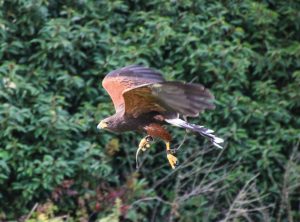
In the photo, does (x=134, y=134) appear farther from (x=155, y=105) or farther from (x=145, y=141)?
(x=155, y=105)

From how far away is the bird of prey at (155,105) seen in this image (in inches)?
169

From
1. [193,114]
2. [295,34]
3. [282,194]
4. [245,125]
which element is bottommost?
[282,194]

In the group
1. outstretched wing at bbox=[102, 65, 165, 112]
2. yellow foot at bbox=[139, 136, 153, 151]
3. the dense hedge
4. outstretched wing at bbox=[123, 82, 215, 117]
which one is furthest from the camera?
the dense hedge

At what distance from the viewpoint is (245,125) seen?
7805 mm

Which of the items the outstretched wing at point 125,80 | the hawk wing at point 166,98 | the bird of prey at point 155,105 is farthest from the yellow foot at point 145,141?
the outstretched wing at point 125,80

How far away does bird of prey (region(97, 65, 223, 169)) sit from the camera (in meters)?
4.29

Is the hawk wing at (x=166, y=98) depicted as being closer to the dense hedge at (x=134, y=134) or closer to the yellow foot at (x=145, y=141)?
the yellow foot at (x=145, y=141)

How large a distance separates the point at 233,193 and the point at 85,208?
4.16 ft

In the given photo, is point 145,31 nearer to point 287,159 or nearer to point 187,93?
point 287,159

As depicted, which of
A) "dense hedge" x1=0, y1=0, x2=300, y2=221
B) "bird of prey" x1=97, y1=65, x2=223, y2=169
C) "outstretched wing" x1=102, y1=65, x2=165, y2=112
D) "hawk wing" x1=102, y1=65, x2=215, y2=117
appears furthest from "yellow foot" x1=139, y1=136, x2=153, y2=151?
"dense hedge" x1=0, y1=0, x2=300, y2=221

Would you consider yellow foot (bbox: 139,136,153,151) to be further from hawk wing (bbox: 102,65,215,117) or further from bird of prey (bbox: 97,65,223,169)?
hawk wing (bbox: 102,65,215,117)

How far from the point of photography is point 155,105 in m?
4.59

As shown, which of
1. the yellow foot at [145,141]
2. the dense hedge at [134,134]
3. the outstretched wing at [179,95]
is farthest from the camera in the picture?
the dense hedge at [134,134]

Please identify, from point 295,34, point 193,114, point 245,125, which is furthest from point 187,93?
point 295,34
